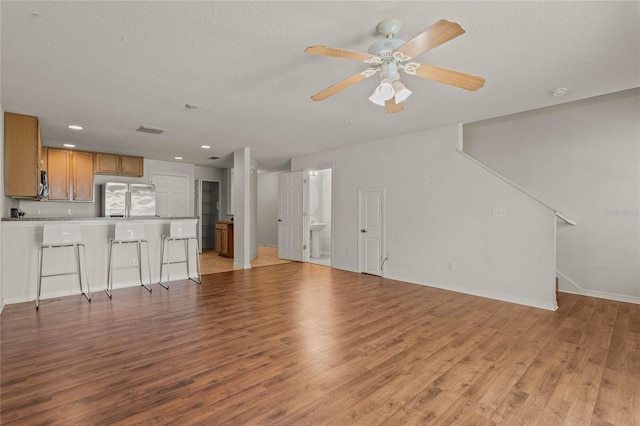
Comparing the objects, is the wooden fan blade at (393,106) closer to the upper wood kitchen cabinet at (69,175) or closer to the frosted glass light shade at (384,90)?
the frosted glass light shade at (384,90)

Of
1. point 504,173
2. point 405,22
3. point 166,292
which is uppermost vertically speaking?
point 405,22

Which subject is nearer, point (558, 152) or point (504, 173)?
point (558, 152)

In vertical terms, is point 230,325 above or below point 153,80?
below

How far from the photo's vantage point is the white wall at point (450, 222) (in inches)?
166

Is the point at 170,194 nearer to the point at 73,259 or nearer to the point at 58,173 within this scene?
the point at 58,173

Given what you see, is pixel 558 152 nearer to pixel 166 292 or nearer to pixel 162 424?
pixel 162 424

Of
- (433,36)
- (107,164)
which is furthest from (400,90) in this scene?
(107,164)

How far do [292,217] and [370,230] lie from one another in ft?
7.98

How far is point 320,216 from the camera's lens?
883 centimetres

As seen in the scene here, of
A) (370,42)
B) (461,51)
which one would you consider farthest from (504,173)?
(370,42)

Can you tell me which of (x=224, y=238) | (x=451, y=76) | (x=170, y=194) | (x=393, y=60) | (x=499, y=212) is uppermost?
(x=393, y=60)

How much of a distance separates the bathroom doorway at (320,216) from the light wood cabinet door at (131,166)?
14.3 ft

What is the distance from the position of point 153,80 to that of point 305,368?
324cm

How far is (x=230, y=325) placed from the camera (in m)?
3.36
